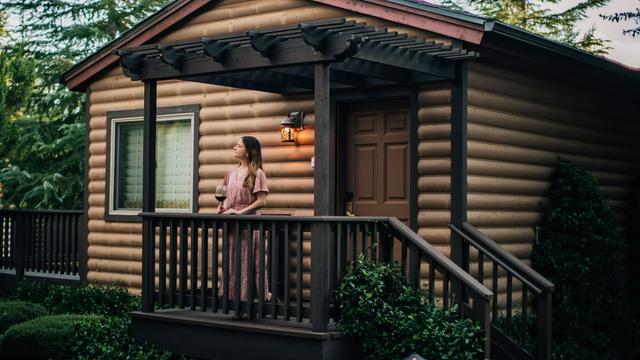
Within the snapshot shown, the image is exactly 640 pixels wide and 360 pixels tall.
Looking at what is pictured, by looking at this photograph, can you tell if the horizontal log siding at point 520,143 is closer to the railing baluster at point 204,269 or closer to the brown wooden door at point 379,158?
the brown wooden door at point 379,158

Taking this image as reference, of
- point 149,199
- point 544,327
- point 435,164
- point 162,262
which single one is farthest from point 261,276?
point 544,327

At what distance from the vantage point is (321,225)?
24.5 feet

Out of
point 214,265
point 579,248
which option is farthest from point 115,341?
point 579,248

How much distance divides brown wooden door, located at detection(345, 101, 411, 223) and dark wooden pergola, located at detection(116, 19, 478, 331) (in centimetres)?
25

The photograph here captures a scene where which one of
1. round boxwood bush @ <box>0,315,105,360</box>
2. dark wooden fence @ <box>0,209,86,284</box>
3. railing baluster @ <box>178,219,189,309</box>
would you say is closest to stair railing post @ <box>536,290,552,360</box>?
railing baluster @ <box>178,219,189,309</box>

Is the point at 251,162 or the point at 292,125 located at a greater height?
the point at 292,125

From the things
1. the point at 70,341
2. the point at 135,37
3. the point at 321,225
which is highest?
the point at 135,37

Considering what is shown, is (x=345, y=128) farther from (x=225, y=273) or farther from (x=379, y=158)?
(x=225, y=273)

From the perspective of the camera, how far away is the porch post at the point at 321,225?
741cm

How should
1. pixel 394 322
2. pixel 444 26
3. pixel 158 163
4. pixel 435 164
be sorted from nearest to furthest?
pixel 394 322 → pixel 444 26 → pixel 435 164 → pixel 158 163

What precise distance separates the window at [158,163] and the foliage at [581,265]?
4.55m

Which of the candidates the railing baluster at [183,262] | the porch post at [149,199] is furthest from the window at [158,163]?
the railing baluster at [183,262]

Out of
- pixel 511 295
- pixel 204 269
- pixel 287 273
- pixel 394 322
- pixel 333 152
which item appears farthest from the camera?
pixel 333 152

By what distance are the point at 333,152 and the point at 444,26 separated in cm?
203
